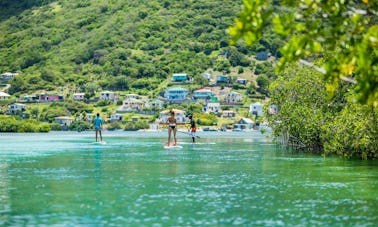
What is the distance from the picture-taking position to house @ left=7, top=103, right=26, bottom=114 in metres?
187

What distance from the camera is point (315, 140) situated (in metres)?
52.1

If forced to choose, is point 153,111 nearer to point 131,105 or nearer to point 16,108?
point 131,105

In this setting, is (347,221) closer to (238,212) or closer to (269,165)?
(238,212)

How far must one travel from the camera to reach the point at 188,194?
2364 centimetres

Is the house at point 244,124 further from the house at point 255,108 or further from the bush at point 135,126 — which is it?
the bush at point 135,126

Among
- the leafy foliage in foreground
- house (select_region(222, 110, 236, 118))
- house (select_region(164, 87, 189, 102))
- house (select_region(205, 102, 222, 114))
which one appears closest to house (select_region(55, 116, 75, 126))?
house (select_region(164, 87, 189, 102))

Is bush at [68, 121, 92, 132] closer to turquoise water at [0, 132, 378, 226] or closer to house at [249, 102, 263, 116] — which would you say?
house at [249, 102, 263, 116]

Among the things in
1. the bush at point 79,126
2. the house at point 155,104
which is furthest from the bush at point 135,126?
the house at point 155,104

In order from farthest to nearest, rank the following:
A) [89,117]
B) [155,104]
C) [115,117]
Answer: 1. [155,104]
2. [89,117]
3. [115,117]

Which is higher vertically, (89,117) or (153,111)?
(153,111)

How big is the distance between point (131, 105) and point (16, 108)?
2726 centimetres

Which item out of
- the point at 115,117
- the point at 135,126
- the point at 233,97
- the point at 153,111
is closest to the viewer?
the point at 135,126

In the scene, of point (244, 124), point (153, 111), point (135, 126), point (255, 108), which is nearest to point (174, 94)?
point (153, 111)

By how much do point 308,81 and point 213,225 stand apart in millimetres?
37256
